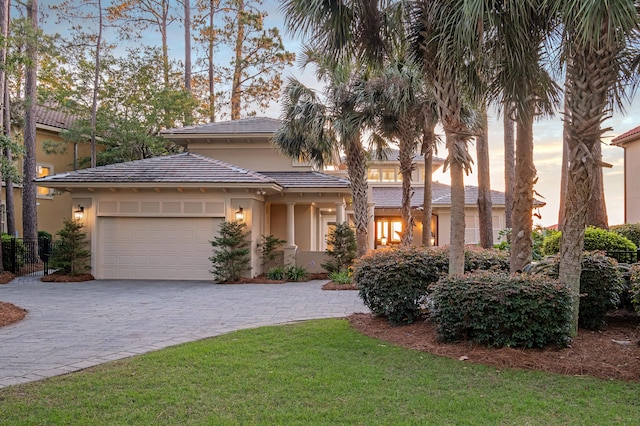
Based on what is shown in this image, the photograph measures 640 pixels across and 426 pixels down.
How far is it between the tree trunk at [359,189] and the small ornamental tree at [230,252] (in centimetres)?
345

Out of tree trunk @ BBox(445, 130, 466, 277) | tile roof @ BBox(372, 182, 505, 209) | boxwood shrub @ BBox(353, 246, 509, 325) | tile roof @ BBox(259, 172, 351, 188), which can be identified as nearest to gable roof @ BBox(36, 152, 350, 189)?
tile roof @ BBox(259, 172, 351, 188)

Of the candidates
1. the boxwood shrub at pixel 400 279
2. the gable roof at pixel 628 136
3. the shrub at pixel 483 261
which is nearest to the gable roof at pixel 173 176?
the boxwood shrub at pixel 400 279

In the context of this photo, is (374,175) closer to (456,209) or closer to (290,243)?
(290,243)

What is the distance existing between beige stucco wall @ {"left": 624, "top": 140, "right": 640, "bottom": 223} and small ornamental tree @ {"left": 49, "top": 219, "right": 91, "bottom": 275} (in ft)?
68.7

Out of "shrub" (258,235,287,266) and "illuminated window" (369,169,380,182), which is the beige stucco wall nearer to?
"illuminated window" (369,169,380,182)

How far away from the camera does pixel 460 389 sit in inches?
173

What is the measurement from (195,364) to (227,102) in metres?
23.8

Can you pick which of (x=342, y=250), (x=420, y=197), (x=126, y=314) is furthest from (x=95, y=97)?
(x=420, y=197)

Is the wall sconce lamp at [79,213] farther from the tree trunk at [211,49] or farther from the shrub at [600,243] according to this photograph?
the shrub at [600,243]

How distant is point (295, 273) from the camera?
14758mm

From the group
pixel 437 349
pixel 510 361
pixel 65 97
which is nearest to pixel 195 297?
pixel 437 349

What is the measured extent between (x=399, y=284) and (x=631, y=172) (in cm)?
1777

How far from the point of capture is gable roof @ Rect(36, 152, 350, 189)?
13.9 m

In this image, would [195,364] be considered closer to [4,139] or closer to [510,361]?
[510,361]
